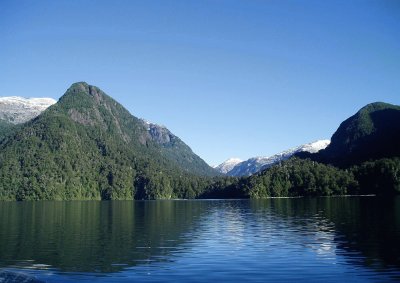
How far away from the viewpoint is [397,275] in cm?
4184

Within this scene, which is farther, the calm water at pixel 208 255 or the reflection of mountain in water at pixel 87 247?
the reflection of mountain in water at pixel 87 247

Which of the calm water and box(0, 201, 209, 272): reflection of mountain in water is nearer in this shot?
the calm water

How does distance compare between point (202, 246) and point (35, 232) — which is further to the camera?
point (35, 232)

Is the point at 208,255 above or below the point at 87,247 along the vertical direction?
below

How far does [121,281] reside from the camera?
1639 inches

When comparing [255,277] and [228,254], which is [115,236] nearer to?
[228,254]

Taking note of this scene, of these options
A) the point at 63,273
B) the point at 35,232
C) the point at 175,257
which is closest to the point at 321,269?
the point at 175,257

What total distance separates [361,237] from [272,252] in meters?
21.5

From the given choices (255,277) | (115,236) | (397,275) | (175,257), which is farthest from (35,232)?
(397,275)

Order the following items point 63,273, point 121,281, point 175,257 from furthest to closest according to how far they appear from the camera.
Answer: point 175,257 < point 63,273 < point 121,281

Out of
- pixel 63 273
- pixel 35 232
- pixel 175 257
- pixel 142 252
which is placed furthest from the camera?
pixel 35 232

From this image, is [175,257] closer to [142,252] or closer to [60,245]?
[142,252]

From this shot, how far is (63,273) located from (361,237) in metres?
49.0

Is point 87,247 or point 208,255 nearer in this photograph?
point 208,255
